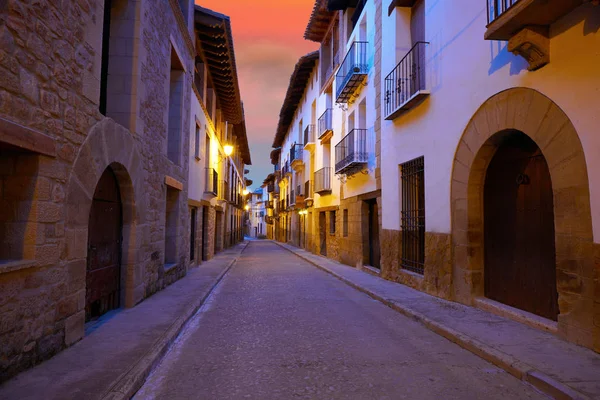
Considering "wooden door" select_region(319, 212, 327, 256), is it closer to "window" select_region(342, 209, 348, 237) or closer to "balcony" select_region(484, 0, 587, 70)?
"window" select_region(342, 209, 348, 237)

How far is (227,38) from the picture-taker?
12.4 metres

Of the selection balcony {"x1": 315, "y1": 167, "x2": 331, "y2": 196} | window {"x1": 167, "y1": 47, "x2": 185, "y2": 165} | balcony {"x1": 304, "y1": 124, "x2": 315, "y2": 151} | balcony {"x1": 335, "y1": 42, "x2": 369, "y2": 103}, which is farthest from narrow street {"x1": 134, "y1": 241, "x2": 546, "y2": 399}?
balcony {"x1": 304, "y1": 124, "x2": 315, "y2": 151}

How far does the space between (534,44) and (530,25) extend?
221mm

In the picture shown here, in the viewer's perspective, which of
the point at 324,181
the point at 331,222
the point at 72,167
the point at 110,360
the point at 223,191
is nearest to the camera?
the point at 110,360

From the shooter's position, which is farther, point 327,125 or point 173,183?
point 327,125

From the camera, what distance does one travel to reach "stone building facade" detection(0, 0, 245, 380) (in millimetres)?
3504

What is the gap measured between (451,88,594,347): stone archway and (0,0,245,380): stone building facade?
17.4 feet

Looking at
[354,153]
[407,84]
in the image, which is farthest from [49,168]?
[354,153]

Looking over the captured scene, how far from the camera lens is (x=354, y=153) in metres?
12.8

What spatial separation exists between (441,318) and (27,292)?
495 cm

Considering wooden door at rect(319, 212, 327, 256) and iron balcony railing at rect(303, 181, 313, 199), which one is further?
iron balcony railing at rect(303, 181, 313, 199)

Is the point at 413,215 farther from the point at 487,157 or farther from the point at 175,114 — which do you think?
the point at 175,114

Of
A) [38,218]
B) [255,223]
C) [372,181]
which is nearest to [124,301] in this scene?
[38,218]

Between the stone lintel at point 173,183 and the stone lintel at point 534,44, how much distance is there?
6.75 meters
